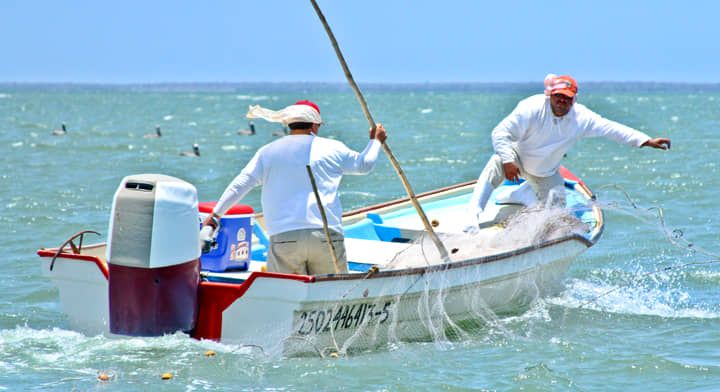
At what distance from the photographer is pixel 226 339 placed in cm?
768

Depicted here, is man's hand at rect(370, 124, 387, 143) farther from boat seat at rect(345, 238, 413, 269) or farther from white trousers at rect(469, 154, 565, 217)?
white trousers at rect(469, 154, 565, 217)

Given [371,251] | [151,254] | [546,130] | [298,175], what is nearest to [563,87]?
[546,130]

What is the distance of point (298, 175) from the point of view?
25.2 ft

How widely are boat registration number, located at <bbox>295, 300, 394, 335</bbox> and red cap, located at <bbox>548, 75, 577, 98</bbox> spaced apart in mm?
2610

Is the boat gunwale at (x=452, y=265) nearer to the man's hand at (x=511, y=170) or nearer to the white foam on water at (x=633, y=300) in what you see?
the man's hand at (x=511, y=170)

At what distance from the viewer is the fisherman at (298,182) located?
768 cm

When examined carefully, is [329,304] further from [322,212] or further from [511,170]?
[511,170]

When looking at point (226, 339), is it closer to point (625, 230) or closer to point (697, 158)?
point (625, 230)

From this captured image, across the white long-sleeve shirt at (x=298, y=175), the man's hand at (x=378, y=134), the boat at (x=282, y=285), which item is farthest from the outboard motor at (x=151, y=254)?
the man's hand at (x=378, y=134)

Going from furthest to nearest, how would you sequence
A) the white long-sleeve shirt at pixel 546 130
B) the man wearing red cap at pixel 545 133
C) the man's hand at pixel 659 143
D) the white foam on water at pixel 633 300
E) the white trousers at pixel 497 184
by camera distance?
the white foam on water at pixel 633 300, the white trousers at pixel 497 184, the white long-sleeve shirt at pixel 546 130, the man wearing red cap at pixel 545 133, the man's hand at pixel 659 143

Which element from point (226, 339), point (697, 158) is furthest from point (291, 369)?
point (697, 158)

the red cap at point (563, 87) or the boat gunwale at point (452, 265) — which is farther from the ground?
the red cap at point (563, 87)

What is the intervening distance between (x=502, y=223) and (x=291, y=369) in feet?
11.3

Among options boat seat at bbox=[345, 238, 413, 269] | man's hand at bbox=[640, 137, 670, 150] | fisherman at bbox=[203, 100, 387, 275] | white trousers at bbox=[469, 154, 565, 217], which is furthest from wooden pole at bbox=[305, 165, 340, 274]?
man's hand at bbox=[640, 137, 670, 150]
